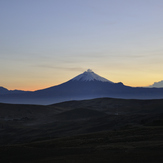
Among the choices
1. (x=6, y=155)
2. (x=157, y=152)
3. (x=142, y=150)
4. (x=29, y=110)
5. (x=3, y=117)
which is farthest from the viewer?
(x=29, y=110)

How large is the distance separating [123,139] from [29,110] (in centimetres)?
8053

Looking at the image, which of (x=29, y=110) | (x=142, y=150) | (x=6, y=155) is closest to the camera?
(x=142, y=150)

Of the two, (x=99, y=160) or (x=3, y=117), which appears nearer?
(x=99, y=160)

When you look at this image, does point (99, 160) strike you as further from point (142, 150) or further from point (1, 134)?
point (1, 134)

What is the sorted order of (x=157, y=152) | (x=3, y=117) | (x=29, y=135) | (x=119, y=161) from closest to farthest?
(x=119, y=161) → (x=157, y=152) → (x=29, y=135) → (x=3, y=117)

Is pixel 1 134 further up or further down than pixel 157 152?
further down

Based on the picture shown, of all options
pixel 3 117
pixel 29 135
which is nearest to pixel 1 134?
pixel 29 135

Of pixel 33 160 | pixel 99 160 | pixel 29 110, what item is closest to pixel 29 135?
pixel 33 160

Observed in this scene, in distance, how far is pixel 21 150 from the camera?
29219 mm

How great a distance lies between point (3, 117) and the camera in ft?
A: 315

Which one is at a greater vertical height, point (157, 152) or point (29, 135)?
point (157, 152)

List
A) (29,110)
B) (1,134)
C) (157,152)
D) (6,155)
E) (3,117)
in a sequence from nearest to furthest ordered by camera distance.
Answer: (157,152)
(6,155)
(1,134)
(3,117)
(29,110)

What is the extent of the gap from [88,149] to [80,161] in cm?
552

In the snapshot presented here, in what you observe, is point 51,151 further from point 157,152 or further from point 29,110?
point 29,110
